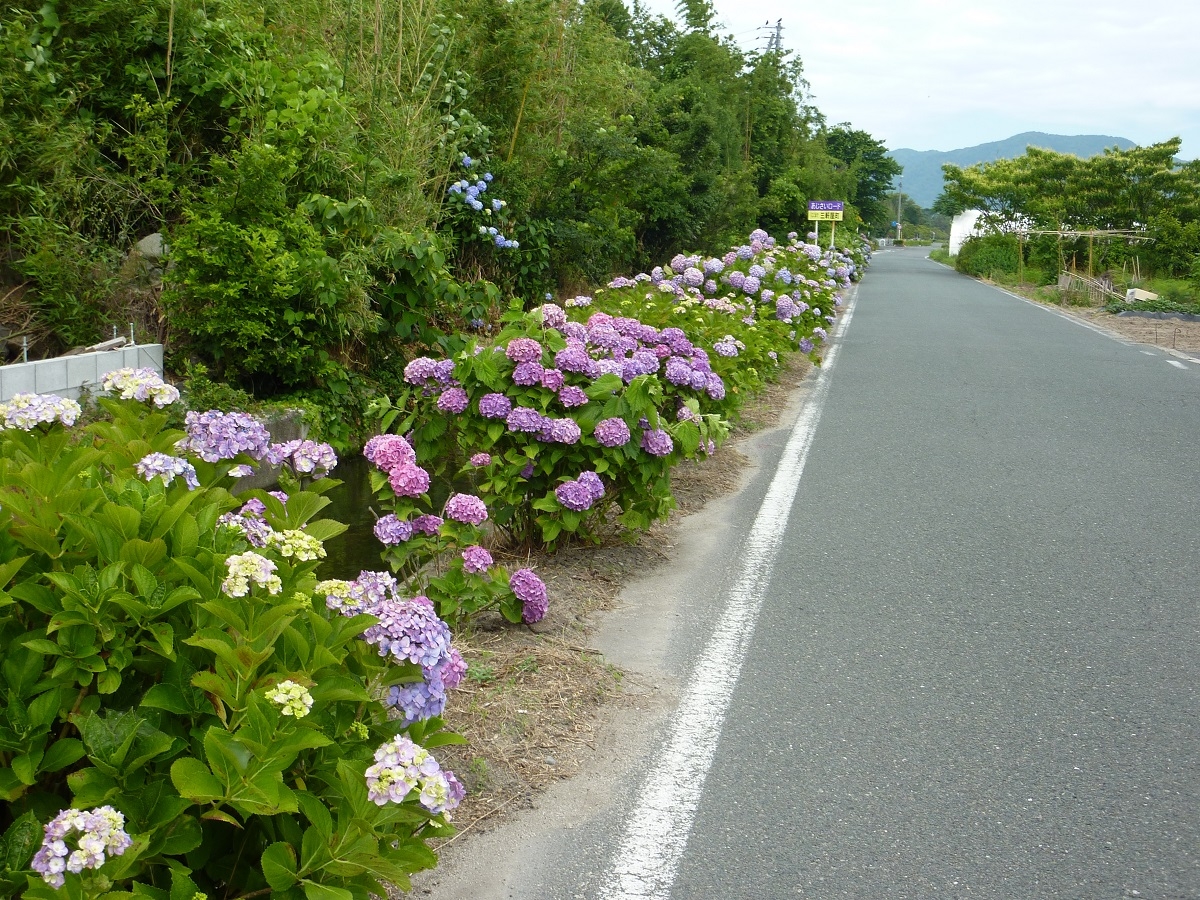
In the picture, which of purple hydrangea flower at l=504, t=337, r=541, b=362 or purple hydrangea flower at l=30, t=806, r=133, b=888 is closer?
purple hydrangea flower at l=30, t=806, r=133, b=888

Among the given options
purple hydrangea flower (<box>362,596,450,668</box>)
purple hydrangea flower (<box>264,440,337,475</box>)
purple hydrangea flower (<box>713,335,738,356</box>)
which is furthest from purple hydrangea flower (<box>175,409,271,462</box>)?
purple hydrangea flower (<box>713,335,738,356</box>)

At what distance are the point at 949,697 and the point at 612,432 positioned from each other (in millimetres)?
1928

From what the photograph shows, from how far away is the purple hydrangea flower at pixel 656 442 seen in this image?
5.44 meters

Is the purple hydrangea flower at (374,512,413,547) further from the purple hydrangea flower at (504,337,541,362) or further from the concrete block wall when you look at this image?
the concrete block wall

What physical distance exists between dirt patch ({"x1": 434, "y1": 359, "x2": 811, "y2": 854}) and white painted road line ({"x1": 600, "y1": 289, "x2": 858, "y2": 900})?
29 centimetres

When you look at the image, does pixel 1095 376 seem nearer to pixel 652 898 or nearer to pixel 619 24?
pixel 652 898

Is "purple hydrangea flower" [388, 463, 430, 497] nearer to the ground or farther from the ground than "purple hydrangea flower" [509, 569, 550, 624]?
farther from the ground

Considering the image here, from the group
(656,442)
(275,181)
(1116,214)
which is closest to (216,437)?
(656,442)

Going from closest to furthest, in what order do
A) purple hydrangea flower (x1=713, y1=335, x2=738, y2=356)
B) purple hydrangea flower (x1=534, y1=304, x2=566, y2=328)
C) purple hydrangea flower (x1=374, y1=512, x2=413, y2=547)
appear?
1. purple hydrangea flower (x1=374, y1=512, x2=413, y2=547)
2. purple hydrangea flower (x1=534, y1=304, x2=566, y2=328)
3. purple hydrangea flower (x1=713, y1=335, x2=738, y2=356)

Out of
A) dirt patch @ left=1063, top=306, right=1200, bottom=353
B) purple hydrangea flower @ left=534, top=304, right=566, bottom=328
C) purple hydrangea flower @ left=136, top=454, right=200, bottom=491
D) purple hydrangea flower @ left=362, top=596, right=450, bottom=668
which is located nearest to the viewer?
purple hydrangea flower @ left=362, top=596, right=450, bottom=668

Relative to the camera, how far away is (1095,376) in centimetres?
1336

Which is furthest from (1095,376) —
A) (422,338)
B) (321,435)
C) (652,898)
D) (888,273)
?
(888,273)

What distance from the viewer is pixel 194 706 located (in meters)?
2.30

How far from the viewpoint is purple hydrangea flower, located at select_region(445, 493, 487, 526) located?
178 inches
